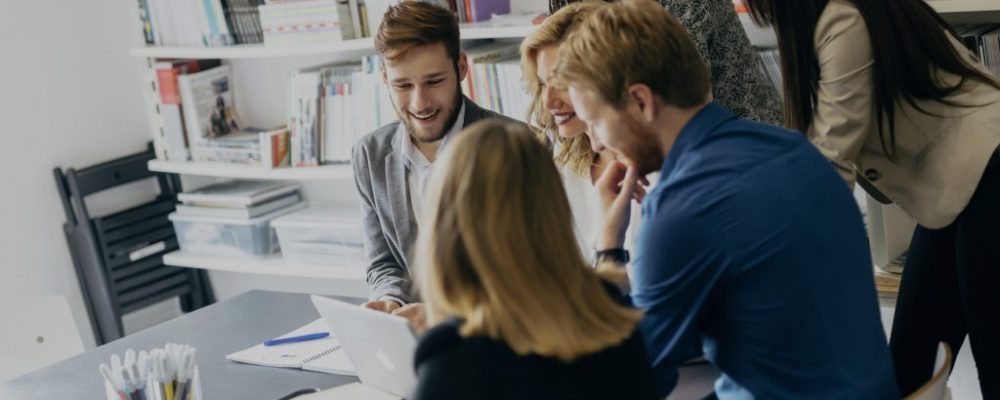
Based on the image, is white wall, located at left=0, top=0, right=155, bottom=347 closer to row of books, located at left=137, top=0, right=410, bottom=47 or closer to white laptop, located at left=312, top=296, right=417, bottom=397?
row of books, located at left=137, top=0, right=410, bottom=47

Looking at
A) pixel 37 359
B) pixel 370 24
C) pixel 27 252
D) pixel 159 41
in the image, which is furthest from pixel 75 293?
pixel 370 24

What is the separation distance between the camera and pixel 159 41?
382cm

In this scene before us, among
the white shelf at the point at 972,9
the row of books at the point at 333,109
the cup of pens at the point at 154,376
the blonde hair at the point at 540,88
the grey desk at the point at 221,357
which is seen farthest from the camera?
the row of books at the point at 333,109

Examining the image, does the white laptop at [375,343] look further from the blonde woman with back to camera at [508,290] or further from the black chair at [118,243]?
the black chair at [118,243]

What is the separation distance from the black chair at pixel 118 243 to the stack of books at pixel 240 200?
13cm

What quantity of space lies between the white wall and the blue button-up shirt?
2.77 m

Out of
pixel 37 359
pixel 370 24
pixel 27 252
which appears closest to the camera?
pixel 37 359

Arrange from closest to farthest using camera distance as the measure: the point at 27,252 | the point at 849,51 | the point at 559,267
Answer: the point at 559,267
the point at 849,51
the point at 27,252

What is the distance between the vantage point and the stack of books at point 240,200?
3825 mm

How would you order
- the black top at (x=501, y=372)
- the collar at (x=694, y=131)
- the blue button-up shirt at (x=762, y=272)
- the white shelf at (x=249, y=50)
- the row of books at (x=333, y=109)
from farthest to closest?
1. the row of books at (x=333, y=109)
2. the white shelf at (x=249, y=50)
3. the collar at (x=694, y=131)
4. the blue button-up shirt at (x=762, y=272)
5. the black top at (x=501, y=372)

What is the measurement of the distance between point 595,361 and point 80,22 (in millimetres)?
3072

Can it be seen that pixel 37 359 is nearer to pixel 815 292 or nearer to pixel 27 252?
pixel 27 252

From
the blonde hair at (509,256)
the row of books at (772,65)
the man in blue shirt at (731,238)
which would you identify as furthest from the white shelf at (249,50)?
the blonde hair at (509,256)

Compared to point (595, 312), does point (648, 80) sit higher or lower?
higher
